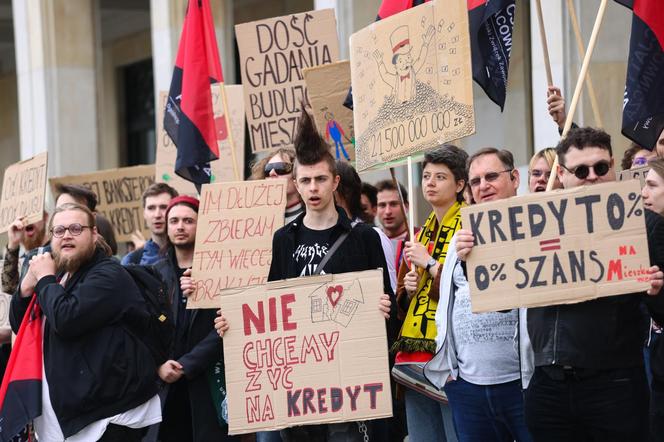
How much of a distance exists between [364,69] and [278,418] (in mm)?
1810

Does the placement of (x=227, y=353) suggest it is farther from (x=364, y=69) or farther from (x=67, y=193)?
(x=67, y=193)

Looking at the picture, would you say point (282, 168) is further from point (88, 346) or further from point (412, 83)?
point (88, 346)

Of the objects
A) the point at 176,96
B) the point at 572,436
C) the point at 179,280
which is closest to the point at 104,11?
the point at 176,96

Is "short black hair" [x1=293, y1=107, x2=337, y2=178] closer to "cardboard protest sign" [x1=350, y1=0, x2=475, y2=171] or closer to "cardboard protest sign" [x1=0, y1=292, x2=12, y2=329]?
"cardboard protest sign" [x1=350, y1=0, x2=475, y2=171]

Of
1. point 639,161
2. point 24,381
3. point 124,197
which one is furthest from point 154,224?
point 639,161

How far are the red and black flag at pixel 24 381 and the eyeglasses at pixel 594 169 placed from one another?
3165mm

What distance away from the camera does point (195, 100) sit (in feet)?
28.6

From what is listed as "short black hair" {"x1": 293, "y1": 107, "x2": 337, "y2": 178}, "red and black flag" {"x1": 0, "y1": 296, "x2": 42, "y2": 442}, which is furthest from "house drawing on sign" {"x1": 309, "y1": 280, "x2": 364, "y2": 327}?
"red and black flag" {"x1": 0, "y1": 296, "x2": 42, "y2": 442}

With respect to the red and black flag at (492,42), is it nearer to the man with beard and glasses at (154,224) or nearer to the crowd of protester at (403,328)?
the crowd of protester at (403,328)

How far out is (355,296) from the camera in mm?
6297

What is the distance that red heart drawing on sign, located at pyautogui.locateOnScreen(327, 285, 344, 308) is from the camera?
631 cm

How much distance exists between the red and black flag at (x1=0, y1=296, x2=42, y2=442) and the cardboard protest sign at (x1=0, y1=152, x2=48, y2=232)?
79.2 inches

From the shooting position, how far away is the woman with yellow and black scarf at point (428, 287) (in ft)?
21.2

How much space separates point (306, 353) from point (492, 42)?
2.00 m
